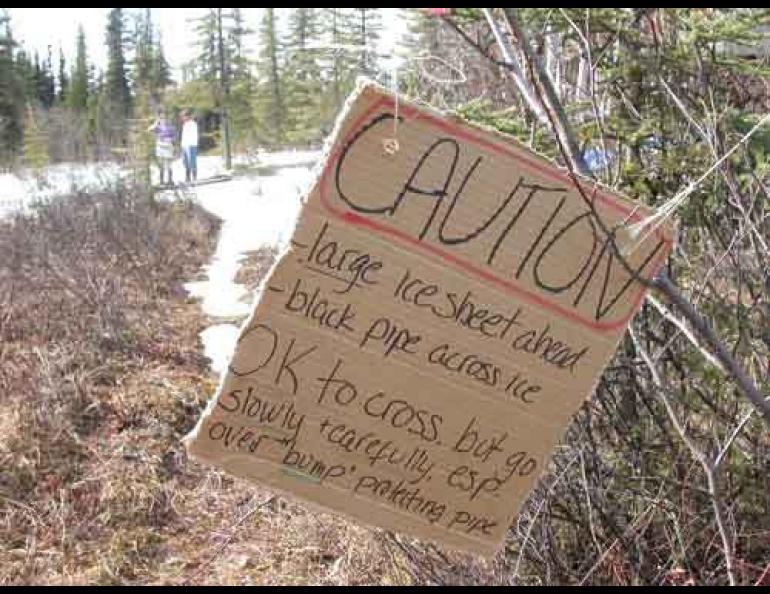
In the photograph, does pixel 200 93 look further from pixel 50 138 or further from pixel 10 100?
pixel 50 138

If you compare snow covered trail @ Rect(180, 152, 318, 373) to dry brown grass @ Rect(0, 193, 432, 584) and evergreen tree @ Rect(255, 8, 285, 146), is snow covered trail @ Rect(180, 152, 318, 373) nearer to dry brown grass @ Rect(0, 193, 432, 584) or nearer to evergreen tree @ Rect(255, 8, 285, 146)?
dry brown grass @ Rect(0, 193, 432, 584)

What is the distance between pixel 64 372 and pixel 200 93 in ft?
76.8

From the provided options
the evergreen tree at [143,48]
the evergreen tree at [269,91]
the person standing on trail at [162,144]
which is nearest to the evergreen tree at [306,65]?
the evergreen tree at [269,91]

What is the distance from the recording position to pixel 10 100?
30.0 m

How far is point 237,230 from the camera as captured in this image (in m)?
12.4

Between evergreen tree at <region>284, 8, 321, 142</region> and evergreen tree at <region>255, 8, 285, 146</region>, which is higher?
evergreen tree at <region>284, 8, 321, 142</region>

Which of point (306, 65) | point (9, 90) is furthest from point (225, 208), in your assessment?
point (9, 90)

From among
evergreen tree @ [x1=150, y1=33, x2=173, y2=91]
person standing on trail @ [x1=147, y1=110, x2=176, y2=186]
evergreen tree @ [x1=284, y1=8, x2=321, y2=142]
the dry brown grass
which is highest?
evergreen tree @ [x1=284, y1=8, x2=321, y2=142]

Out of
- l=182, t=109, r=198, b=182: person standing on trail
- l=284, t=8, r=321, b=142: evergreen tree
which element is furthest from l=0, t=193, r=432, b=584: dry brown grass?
l=182, t=109, r=198, b=182: person standing on trail

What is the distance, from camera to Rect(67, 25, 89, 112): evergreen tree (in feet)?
126

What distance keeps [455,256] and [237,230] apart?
1123 centimetres

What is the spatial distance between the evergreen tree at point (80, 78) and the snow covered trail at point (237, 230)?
64.6 ft

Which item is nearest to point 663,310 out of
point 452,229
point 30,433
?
point 452,229
